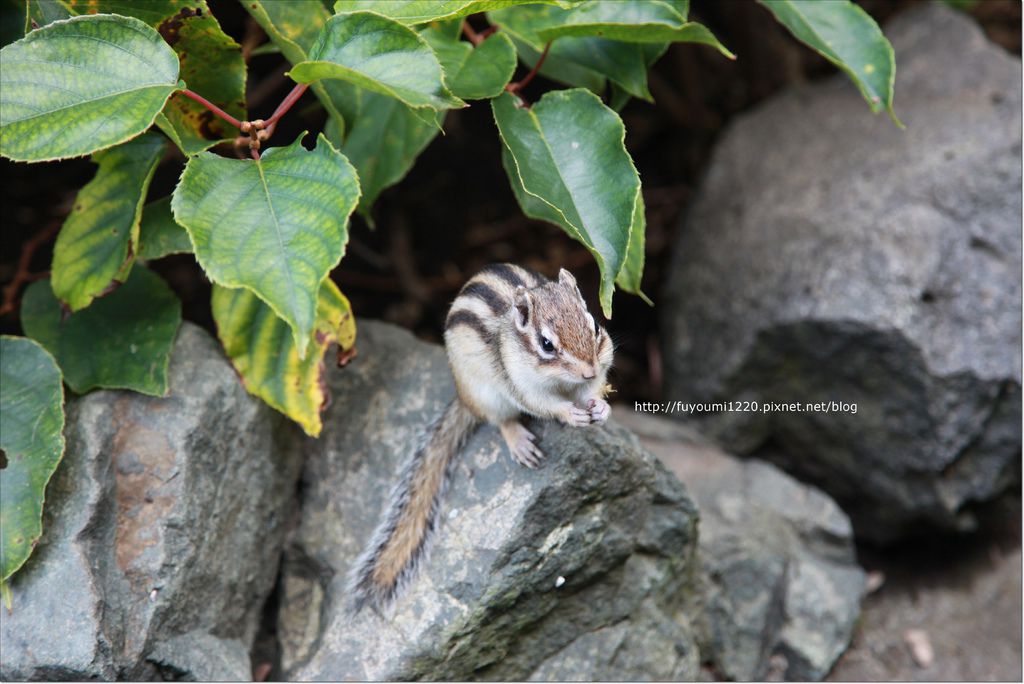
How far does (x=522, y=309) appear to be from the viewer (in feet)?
8.07

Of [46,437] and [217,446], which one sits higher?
[46,437]

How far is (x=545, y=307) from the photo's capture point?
2.43 meters

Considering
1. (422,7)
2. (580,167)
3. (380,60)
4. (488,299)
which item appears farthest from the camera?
(488,299)

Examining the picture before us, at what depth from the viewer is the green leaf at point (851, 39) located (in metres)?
2.70

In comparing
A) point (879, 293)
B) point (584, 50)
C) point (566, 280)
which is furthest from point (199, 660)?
point (879, 293)

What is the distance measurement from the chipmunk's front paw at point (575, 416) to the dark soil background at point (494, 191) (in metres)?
1.82

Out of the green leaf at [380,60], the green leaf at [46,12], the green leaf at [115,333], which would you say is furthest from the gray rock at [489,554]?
the green leaf at [46,12]

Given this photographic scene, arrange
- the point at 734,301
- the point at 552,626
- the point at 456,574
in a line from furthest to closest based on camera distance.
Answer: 1. the point at 734,301
2. the point at 552,626
3. the point at 456,574

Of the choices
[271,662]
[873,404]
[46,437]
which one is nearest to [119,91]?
[46,437]

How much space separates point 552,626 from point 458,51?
1535mm

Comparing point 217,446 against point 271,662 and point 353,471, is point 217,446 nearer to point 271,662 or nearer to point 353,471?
point 353,471

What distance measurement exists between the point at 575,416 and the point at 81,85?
1330 millimetres

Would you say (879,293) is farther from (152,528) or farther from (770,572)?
(152,528)

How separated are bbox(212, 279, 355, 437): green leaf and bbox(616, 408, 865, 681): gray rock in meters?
1.17
